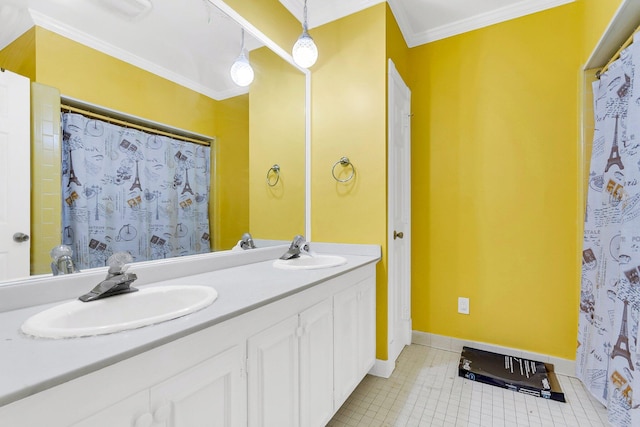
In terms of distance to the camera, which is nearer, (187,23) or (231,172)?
(187,23)

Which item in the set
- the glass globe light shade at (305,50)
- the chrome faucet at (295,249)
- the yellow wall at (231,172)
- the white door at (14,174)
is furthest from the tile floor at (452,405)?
the glass globe light shade at (305,50)

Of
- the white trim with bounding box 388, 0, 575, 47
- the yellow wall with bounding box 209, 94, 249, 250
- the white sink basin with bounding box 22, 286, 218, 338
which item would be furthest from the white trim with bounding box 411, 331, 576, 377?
the white trim with bounding box 388, 0, 575, 47

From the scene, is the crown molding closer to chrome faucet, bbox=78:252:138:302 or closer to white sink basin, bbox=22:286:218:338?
chrome faucet, bbox=78:252:138:302

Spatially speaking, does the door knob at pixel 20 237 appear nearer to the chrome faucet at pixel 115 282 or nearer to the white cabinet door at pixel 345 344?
the chrome faucet at pixel 115 282

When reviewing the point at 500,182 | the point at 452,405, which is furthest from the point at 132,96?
the point at 500,182

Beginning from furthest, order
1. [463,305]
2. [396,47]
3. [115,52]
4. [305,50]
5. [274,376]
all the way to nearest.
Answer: [463,305]
[396,47]
[305,50]
[115,52]
[274,376]

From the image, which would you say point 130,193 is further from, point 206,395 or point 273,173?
point 273,173

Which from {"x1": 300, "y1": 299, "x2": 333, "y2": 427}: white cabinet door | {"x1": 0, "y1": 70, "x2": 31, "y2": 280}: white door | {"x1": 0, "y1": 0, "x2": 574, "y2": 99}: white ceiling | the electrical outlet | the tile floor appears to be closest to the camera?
{"x1": 0, "y1": 70, "x2": 31, "y2": 280}: white door

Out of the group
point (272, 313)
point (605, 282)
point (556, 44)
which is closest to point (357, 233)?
point (272, 313)

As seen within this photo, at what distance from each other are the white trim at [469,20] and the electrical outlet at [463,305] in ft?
6.70

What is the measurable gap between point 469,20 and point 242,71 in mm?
1753

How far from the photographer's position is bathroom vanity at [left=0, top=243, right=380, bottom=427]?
541 millimetres

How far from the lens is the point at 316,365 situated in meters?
1.27

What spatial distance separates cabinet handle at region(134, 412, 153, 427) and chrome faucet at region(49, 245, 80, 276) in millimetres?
608
